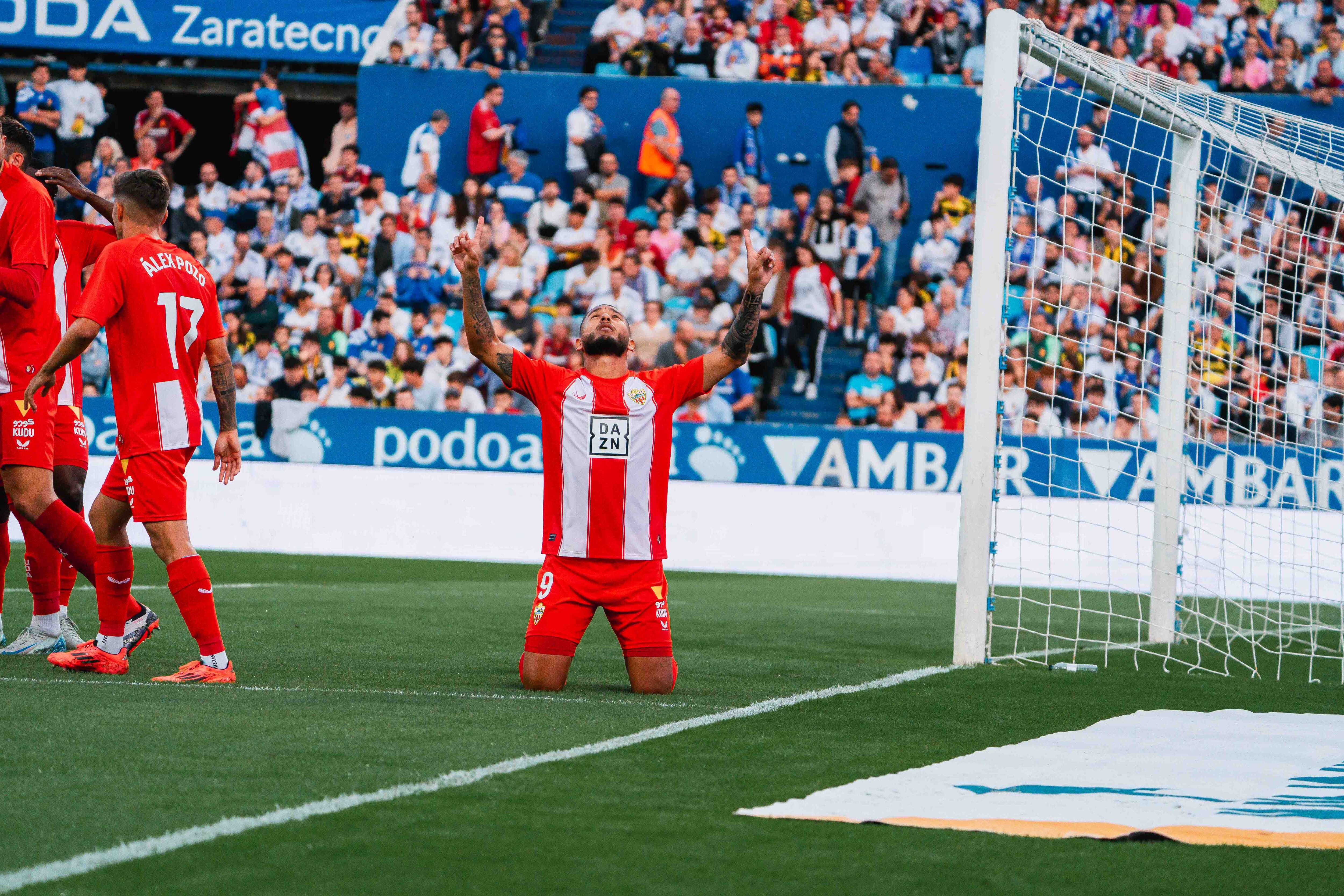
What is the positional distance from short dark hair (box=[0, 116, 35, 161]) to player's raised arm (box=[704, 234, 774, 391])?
9.85 feet

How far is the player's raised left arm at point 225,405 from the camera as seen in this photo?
6.21 metres

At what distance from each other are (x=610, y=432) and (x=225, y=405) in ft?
4.79

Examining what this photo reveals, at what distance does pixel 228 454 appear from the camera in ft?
20.5

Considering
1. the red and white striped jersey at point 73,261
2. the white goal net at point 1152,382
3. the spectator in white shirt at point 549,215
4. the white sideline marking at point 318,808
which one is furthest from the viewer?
the spectator in white shirt at point 549,215

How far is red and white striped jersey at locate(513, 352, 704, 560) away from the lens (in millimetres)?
6414

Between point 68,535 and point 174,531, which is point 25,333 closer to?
point 68,535

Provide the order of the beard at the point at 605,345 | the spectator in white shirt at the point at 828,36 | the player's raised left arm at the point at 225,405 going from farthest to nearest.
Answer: the spectator in white shirt at the point at 828,36 < the beard at the point at 605,345 < the player's raised left arm at the point at 225,405

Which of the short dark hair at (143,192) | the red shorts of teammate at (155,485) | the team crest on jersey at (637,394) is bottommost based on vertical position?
the red shorts of teammate at (155,485)

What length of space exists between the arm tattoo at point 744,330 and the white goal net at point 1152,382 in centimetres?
190

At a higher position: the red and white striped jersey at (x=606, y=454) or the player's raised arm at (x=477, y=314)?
the player's raised arm at (x=477, y=314)

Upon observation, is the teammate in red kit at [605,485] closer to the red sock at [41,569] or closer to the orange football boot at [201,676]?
the orange football boot at [201,676]

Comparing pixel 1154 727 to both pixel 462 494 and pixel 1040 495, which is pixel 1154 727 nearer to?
pixel 1040 495

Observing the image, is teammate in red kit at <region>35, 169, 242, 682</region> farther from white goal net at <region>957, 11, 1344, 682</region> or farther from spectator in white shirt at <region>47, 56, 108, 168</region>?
spectator in white shirt at <region>47, 56, 108, 168</region>

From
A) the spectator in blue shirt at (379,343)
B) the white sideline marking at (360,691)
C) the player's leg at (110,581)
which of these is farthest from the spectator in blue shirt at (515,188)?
the white sideline marking at (360,691)
